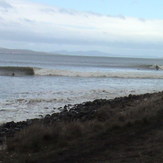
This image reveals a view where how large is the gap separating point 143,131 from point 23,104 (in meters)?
11.1

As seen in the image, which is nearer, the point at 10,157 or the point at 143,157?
the point at 143,157

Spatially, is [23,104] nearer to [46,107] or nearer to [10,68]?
[46,107]

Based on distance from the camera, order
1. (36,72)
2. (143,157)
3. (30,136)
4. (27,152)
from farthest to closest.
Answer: (36,72)
(30,136)
(27,152)
(143,157)

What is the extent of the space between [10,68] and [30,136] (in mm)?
49765

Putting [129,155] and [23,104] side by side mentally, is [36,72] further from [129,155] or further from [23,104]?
[129,155]

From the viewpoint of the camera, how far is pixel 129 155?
8.12 metres

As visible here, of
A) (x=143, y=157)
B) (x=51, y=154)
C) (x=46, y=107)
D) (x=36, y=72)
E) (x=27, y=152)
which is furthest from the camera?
(x=36, y=72)

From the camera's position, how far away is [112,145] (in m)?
9.23

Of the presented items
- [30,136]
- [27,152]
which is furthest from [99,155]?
[30,136]

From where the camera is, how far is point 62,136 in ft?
34.5

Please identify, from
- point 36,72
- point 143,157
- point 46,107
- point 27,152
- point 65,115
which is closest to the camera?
point 143,157

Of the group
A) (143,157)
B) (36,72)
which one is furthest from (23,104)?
(36,72)

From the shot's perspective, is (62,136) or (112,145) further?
(62,136)

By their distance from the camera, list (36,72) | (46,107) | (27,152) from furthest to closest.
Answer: (36,72)
(46,107)
(27,152)
